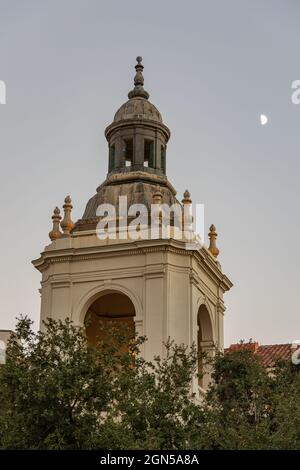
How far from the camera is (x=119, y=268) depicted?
31.3 metres

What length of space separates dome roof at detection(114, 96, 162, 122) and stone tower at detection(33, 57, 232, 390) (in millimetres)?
30

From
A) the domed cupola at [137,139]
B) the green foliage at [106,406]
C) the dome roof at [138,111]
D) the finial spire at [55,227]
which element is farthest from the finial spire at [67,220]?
the green foliage at [106,406]

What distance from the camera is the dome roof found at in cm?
3406

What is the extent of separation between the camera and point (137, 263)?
1222 inches

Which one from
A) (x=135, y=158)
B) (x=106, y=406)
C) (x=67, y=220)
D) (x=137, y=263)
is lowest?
(x=106, y=406)

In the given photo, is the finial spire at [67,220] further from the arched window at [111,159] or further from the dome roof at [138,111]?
the dome roof at [138,111]

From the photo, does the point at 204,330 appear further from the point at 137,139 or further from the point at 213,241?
the point at 137,139

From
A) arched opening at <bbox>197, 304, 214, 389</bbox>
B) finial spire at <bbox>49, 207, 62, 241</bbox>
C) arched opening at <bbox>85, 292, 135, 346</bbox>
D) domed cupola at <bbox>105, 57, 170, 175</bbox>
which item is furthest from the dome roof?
arched opening at <bbox>197, 304, 214, 389</bbox>

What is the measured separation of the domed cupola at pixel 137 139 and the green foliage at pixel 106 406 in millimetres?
10515

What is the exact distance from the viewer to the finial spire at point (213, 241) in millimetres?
34312

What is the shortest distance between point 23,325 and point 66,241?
9.00 metres

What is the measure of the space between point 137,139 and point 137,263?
451cm

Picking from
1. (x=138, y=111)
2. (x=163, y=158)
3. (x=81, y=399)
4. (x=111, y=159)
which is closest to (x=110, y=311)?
(x=111, y=159)
